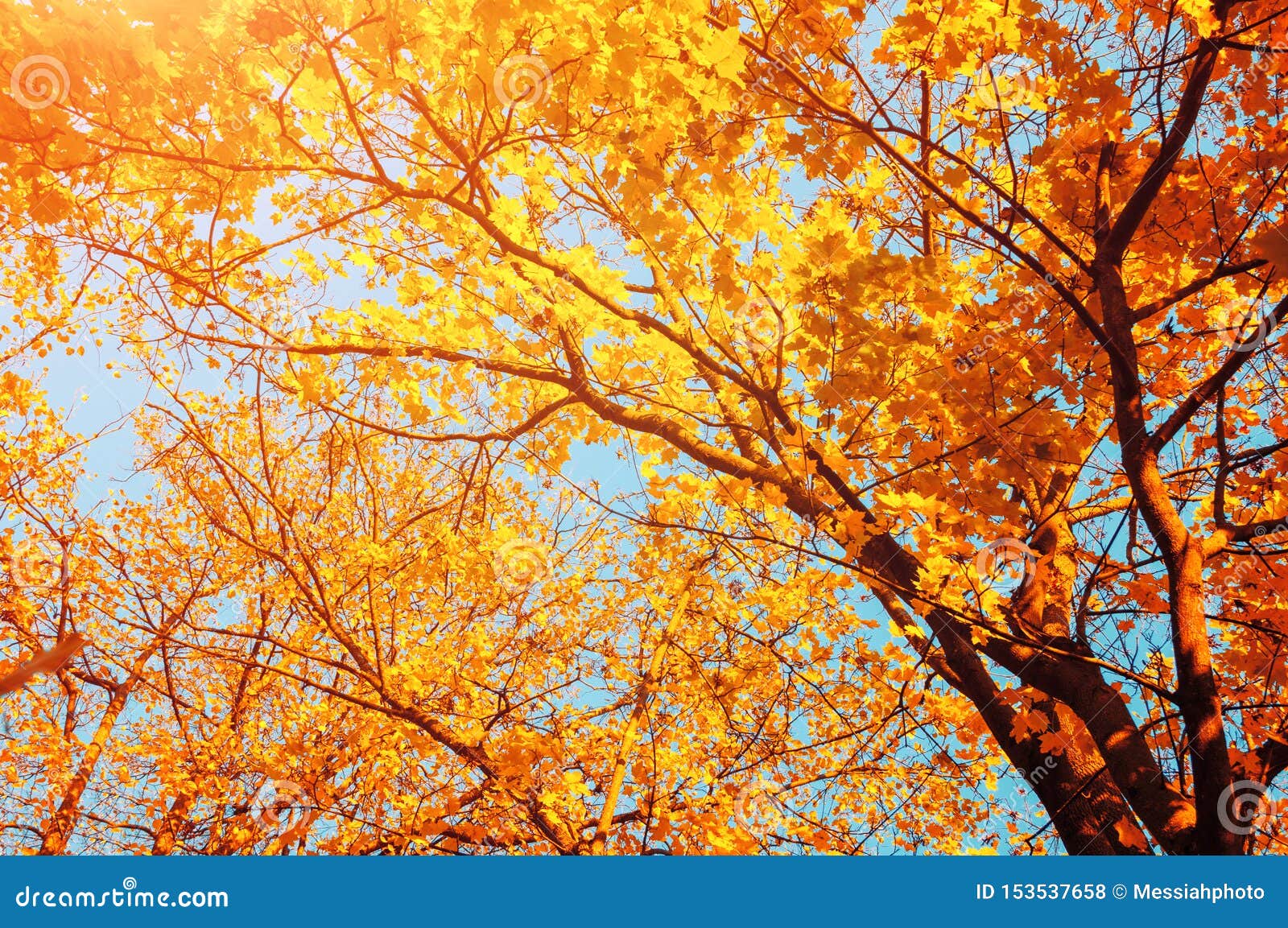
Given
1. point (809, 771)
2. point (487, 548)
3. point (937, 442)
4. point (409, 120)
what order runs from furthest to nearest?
point (809, 771)
point (487, 548)
point (409, 120)
point (937, 442)

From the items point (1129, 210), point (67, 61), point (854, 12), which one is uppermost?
point (854, 12)

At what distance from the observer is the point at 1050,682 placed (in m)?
3.95

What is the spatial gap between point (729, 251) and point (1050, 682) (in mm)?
2802

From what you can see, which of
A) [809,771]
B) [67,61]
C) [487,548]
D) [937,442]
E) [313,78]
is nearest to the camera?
[67,61]

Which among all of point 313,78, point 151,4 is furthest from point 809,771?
point 151,4

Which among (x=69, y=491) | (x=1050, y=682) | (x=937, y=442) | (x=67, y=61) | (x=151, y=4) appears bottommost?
(x=1050, y=682)

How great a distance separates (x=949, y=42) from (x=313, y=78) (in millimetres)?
2696

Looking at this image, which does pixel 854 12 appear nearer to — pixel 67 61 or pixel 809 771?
pixel 67 61

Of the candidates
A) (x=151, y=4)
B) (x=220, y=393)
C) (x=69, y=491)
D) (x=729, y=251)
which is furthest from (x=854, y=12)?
(x=69, y=491)

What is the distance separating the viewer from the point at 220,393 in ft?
27.8

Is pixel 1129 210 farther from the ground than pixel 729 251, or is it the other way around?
pixel 1129 210

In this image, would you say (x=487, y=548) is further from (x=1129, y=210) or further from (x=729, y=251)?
(x=1129, y=210)

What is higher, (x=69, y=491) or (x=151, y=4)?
(x=69, y=491)

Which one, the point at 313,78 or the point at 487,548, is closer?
the point at 313,78
